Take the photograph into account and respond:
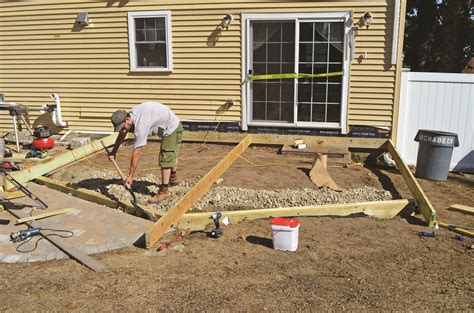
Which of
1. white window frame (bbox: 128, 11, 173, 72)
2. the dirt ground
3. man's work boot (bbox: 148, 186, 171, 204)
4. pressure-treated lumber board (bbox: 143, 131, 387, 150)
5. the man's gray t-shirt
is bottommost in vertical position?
the dirt ground

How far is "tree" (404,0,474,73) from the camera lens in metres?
13.5

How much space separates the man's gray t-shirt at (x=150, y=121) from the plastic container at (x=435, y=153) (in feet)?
14.2

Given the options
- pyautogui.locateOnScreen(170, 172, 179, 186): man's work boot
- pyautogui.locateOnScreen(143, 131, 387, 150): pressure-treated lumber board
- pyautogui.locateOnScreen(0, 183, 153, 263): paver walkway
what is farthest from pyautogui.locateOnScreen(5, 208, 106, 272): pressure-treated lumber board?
pyautogui.locateOnScreen(143, 131, 387, 150): pressure-treated lumber board

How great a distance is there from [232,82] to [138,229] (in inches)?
186

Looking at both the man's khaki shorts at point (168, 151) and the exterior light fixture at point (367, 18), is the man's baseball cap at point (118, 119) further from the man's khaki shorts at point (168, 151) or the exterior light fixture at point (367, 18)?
the exterior light fixture at point (367, 18)

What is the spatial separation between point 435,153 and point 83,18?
7662mm

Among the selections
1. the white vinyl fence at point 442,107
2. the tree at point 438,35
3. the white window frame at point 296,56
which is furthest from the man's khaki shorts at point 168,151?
the tree at point 438,35

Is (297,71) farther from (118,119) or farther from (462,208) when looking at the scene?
(118,119)

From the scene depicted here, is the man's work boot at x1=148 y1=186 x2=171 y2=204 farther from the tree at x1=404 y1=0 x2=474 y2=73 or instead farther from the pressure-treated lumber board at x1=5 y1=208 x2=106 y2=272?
the tree at x1=404 y1=0 x2=474 y2=73

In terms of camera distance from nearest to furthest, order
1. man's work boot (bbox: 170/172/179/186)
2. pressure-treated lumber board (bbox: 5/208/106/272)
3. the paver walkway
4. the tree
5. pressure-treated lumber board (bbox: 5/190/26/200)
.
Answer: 1. pressure-treated lumber board (bbox: 5/208/106/272)
2. the paver walkway
3. pressure-treated lumber board (bbox: 5/190/26/200)
4. man's work boot (bbox: 170/172/179/186)
5. the tree

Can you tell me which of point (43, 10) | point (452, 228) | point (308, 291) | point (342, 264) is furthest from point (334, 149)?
point (43, 10)

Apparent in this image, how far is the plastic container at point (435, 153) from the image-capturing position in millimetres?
7359

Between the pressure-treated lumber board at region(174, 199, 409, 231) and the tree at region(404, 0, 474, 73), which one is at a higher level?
the tree at region(404, 0, 474, 73)

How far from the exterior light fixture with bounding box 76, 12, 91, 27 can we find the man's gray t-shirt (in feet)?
15.9
